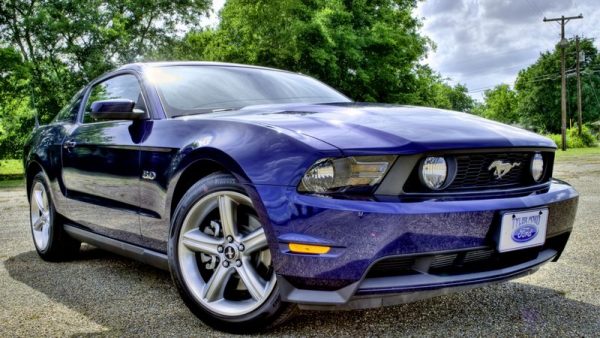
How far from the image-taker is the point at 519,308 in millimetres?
2822

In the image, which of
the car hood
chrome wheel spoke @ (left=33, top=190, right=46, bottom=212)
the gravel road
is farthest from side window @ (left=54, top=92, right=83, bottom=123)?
the car hood

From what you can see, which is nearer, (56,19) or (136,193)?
(136,193)

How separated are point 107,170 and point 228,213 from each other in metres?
1.22

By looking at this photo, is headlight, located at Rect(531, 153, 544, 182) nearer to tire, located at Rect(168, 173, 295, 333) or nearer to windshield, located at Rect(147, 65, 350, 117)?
tire, located at Rect(168, 173, 295, 333)

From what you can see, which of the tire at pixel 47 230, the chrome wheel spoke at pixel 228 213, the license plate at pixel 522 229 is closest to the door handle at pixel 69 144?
the tire at pixel 47 230

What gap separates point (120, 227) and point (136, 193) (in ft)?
1.24

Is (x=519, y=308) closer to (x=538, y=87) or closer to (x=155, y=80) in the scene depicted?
(x=155, y=80)

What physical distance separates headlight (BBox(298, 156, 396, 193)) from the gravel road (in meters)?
0.72

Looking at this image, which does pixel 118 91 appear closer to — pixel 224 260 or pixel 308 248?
pixel 224 260

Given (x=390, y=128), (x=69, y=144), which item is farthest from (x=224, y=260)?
(x=69, y=144)

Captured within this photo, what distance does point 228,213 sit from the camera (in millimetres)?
2514

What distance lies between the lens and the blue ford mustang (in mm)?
2127

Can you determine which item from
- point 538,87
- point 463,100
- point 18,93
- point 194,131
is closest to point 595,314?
point 194,131

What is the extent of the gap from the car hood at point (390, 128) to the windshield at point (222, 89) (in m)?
0.31
